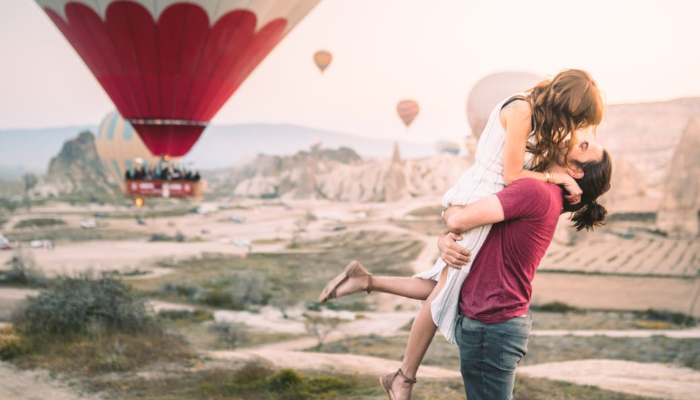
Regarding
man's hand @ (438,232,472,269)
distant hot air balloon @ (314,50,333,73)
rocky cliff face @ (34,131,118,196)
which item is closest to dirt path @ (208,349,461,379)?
man's hand @ (438,232,472,269)

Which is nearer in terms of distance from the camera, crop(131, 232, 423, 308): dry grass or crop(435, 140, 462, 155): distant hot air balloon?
crop(131, 232, 423, 308): dry grass

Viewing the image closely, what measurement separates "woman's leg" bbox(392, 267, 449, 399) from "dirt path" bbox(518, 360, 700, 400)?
7.06 meters

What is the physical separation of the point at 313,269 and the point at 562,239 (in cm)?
1407

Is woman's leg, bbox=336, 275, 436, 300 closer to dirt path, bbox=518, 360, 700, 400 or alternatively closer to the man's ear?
the man's ear

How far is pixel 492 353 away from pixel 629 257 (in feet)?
115

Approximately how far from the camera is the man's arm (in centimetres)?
202

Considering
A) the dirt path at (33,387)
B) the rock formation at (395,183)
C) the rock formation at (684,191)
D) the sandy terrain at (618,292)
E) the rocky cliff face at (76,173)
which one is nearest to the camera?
the dirt path at (33,387)

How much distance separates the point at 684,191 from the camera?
37781 millimetres

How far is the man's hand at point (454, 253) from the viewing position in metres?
2.09

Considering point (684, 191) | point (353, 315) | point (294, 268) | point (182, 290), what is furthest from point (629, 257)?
point (182, 290)

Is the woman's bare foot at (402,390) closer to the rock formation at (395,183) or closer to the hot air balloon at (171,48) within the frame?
the hot air balloon at (171,48)

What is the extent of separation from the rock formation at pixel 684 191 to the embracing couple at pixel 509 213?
37.1 metres

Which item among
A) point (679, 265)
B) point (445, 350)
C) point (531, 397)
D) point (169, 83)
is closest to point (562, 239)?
point (679, 265)

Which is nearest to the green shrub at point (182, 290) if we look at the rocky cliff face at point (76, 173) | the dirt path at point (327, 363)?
the dirt path at point (327, 363)
